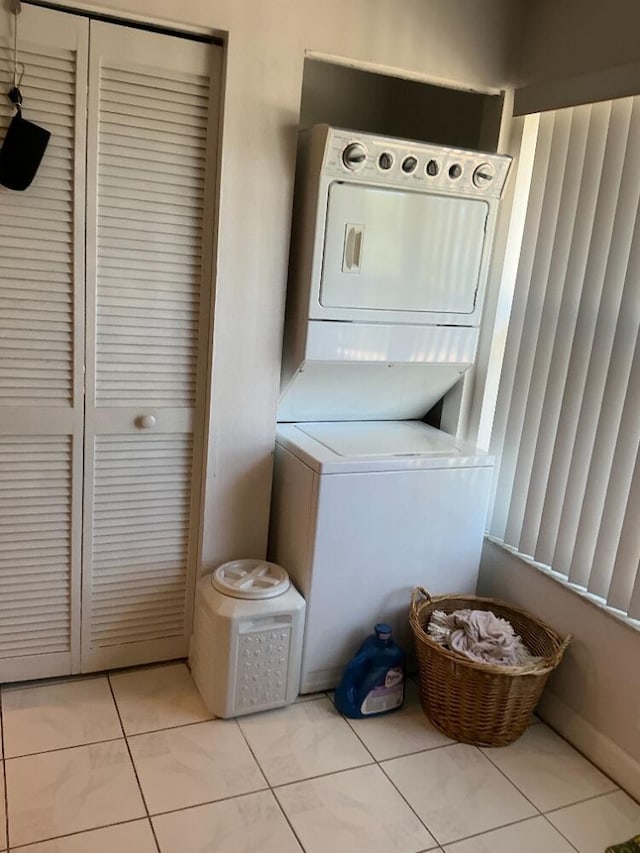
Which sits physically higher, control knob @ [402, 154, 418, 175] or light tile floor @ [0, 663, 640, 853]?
control knob @ [402, 154, 418, 175]

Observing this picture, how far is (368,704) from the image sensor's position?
7.00 ft

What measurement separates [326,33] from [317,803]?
2015mm

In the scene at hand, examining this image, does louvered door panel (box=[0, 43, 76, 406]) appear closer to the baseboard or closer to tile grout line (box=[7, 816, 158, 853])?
tile grout line (box=[7, 816, 158, 853])

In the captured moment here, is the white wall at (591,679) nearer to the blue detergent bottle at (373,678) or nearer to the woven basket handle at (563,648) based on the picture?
the woven basket handle at (563,648)

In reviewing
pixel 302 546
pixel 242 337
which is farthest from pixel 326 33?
pixel 302 546

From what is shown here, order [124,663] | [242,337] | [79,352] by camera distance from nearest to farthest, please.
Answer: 1. [79,352]
2. [242,337]
3. [124,663]

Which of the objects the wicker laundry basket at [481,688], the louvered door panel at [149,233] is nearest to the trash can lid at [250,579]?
the wicker laundry basket at [481,688]

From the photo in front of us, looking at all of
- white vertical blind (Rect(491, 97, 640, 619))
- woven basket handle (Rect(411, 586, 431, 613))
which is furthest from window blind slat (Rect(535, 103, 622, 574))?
woven basket handle (Rect(411, 586, 431, 613))

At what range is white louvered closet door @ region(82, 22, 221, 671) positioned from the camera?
75.3 inches

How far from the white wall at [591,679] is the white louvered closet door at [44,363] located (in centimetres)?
140

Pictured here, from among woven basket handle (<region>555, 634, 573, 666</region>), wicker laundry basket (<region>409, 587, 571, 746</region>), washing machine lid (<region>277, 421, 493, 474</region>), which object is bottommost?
wicker laundry basket (<region>409, 587, 571, 746</region>)

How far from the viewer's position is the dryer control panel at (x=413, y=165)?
1.98m

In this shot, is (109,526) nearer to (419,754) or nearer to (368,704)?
(368,704)

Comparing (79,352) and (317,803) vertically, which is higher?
(79,352)
